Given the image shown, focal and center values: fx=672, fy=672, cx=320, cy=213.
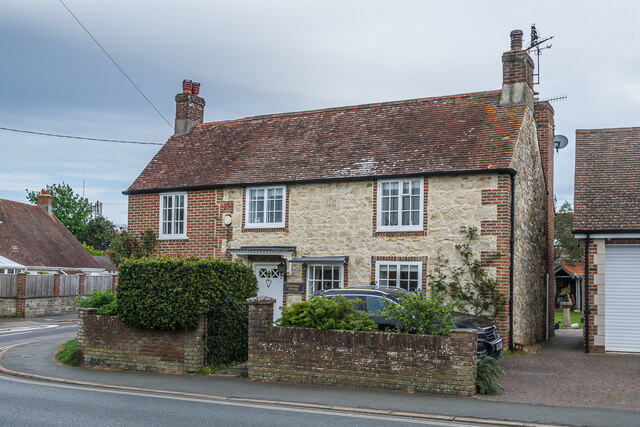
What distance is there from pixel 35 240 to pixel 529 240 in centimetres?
2929

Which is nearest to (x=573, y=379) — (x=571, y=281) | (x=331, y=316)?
(x=331, y=316)

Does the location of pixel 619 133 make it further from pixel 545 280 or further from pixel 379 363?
pixel 379 363

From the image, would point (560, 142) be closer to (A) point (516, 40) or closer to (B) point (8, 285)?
(A) point (516, 40)

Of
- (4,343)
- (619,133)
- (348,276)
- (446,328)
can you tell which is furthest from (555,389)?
(4,343)

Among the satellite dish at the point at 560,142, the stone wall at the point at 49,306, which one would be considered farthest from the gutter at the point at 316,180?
the stone wall at the point at 49,306

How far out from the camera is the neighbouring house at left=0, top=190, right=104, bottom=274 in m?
35.8

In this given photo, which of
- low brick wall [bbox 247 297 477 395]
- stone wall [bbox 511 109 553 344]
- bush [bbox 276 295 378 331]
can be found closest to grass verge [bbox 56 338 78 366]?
low brick wall [bbox 247 297 477 395]

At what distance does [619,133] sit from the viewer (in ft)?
66.9

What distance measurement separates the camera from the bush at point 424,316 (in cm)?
1162

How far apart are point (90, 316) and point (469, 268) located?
9.66 meters

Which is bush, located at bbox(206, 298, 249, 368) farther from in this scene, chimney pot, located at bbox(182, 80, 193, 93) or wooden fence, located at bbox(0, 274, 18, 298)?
wooden fence, located at bbox(0, 274, 18, 298)

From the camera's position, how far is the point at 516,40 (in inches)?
802

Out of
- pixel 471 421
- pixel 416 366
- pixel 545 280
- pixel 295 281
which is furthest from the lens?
pixel 545 280

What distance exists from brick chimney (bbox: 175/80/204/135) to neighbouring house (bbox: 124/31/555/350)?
1693 mm
